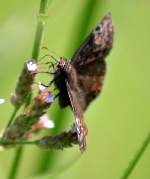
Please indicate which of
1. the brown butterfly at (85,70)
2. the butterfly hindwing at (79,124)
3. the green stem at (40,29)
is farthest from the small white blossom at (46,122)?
the green stem at (40,29)

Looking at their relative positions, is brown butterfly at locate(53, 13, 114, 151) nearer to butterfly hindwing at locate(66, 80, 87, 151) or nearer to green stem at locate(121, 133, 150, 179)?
butterfly hindwing at locate(66, 80, 87, 151)

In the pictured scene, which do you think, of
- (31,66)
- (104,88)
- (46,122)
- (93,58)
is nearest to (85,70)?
(93,58)

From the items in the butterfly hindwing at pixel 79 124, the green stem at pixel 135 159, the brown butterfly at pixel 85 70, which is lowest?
the green stem at pixel 135 159

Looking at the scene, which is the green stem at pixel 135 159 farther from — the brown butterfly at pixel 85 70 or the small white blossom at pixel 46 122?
the small white blossom at pixel 46 122

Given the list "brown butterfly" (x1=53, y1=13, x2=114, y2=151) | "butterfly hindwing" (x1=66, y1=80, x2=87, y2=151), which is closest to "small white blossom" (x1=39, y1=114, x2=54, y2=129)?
"brown butterfly" (x1=53, y1=13, x2=114, y2=151)

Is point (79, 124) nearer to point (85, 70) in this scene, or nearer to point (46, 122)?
point (46, 122)
